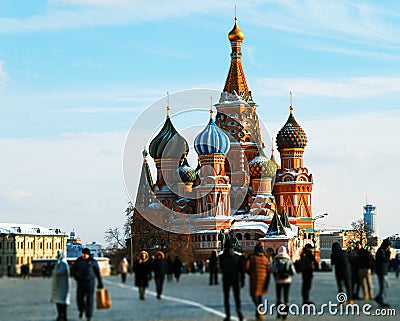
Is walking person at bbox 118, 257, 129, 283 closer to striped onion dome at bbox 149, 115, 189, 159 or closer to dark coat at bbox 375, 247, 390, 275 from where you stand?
dark coat at bbox 375, 247, 390, 275

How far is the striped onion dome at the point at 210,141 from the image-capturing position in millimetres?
60250

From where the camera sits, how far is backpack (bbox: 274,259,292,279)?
41.1 feet

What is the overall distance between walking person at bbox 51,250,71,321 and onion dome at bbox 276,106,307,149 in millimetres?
52293

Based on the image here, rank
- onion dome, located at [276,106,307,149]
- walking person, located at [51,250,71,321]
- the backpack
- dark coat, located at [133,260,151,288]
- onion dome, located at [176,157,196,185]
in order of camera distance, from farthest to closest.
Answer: onion dome, located at [276,106,307,149], onion dome, located at [176,157,196,185], dark coat, located at [133,260,151,288], the backpack, walking person, located at [51,250,71,321]

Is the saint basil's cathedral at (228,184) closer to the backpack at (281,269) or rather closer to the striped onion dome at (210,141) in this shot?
the striped onion dome at (210,141)

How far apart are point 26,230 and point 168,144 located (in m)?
11.1

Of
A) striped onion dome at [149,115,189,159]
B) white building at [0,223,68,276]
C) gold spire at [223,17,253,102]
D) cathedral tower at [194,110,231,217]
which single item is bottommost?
white building at [0,223,68,276]

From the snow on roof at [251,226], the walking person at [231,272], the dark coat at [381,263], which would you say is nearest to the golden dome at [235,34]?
the snow on roof at [251,226]

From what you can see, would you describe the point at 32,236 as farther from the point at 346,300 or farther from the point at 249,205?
the point at 346,300

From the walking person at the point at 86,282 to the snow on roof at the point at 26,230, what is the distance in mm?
53805

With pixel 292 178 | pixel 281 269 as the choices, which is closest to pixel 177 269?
pixel 281 269

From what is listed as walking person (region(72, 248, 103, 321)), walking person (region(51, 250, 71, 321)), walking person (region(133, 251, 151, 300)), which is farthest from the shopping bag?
walking person (region(133, 251, 151, 300))

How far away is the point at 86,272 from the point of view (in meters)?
12.2

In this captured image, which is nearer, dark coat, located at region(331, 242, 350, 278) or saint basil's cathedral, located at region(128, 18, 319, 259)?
dark coat, located at region(331, 242, 350, 278)
